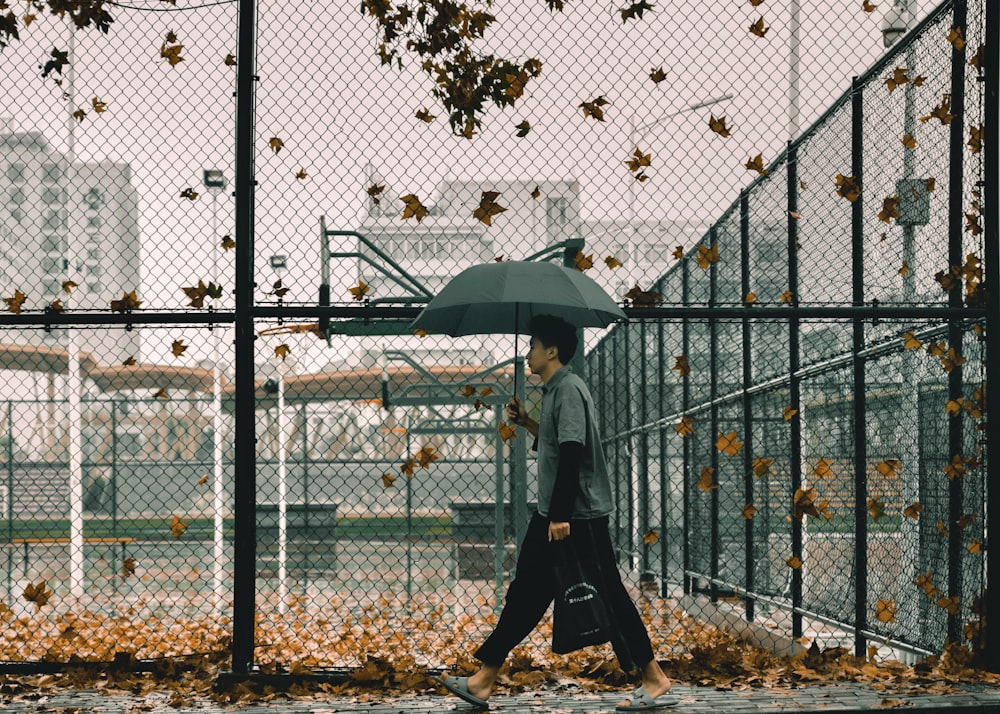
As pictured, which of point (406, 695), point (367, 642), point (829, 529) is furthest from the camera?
point (367, 642)

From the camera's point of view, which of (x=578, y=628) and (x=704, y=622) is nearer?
(x=578, y=628)

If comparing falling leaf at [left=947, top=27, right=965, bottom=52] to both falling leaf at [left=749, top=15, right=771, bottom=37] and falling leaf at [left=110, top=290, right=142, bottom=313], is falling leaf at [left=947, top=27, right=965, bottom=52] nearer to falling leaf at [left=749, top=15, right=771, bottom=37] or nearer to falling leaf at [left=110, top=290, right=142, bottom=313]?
falling leaf at [left=749, top=15, right=771, bottom=37]

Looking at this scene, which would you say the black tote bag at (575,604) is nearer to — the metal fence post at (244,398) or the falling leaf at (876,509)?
the metal fence post at (244,398)

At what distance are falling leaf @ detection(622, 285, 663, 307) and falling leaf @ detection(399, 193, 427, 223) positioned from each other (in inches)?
43.4

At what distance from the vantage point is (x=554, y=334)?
5137mm

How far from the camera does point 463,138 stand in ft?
20.6

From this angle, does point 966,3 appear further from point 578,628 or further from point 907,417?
point 578,628

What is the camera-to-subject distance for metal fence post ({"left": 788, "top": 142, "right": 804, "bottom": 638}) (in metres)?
6.54

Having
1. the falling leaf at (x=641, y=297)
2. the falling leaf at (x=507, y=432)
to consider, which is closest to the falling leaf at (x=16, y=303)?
the falling leaf at (x=507, y=432)

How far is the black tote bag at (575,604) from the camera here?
15.7 feet

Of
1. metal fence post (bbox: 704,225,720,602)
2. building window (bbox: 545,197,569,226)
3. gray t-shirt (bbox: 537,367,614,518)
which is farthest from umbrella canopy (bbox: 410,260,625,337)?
metal fence post (bbox: 704,225,720,602)

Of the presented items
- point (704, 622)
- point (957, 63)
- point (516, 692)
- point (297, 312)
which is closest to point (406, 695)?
point (516, 692)

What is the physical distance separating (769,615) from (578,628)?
379 cm

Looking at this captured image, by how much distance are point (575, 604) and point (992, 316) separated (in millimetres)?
2580
